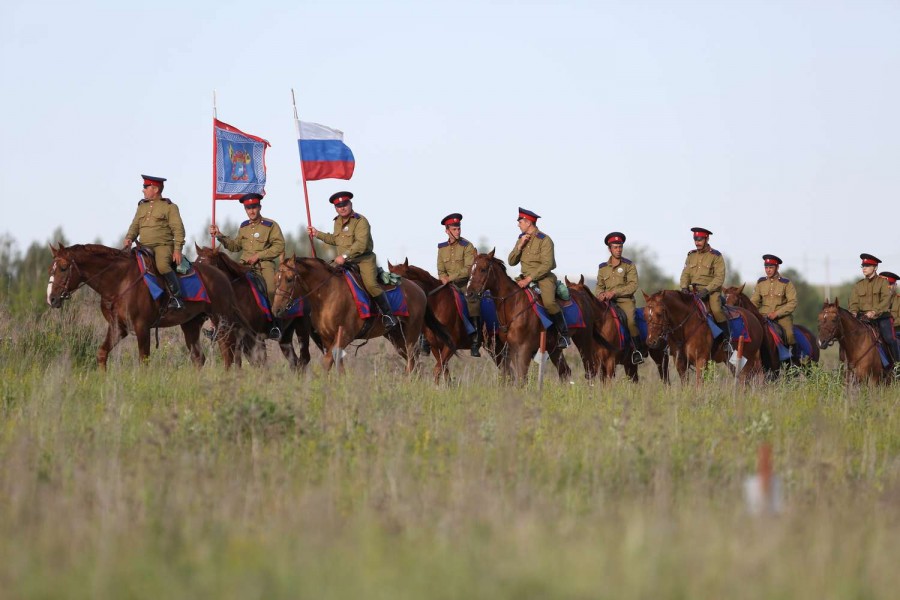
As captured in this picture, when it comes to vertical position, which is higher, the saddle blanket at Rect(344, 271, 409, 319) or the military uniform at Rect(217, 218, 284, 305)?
the military uniform at Rect(217, 218, 284, 305)

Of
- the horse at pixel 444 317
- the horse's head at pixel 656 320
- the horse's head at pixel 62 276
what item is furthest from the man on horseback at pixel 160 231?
the horse's head at pixel 656 320

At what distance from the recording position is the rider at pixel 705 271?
65.4ft

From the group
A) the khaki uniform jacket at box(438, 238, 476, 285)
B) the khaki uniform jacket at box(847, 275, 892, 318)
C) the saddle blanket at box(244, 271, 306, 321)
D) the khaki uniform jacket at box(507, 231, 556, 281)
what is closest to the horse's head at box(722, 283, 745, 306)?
the khaki uniform jacket at box(847, 275, 892, 318)

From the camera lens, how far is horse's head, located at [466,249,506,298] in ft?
56.9

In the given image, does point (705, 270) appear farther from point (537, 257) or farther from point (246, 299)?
point (246, 299)

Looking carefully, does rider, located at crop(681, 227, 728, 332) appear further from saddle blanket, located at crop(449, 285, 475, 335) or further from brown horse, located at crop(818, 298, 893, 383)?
saddle blanket, located at crop(449, 285, 475, 335)

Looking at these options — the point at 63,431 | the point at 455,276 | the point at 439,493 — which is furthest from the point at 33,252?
the point at 439,493

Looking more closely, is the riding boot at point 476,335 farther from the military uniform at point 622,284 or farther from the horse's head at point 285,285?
the horse's head at point 285,285

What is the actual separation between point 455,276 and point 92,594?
44.7 ft

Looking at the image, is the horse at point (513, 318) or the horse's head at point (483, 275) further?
the horse at point (513, 318)

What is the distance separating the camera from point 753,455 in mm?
10586

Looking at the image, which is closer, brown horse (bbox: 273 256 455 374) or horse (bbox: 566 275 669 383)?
brown horse (bbox: 273 256 455 374)

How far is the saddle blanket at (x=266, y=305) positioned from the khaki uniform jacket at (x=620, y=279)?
5393 mm

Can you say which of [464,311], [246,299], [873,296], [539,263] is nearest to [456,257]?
[464,311]
